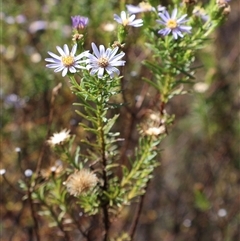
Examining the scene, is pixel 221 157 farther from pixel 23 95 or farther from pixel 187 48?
pixel 187 48

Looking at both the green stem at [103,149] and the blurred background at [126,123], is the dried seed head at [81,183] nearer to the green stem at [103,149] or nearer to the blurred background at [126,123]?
the green stem at [103,149]

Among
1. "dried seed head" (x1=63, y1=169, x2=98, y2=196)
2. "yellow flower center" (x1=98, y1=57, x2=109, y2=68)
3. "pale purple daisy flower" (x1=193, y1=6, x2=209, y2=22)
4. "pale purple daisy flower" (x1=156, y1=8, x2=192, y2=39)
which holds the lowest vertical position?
"dried seed head" (x1=63, y1=169, x2=98, y2=196)

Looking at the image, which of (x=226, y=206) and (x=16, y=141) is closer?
(x=16, y=141)

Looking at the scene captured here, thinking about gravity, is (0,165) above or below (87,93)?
above

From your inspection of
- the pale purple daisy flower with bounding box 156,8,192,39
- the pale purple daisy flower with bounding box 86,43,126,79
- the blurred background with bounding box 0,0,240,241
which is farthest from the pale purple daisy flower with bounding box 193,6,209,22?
the blurred background with bounding box 0,0,240,241

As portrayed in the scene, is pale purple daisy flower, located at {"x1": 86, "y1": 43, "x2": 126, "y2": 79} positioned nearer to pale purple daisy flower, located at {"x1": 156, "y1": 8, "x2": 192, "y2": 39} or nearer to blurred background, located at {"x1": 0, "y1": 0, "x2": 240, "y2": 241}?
pale purple daisy flower, located at {"x1": 156, "y1": 8, "x2": 192, "y2": 39}

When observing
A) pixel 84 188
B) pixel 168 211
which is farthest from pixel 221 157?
pixel 84 188

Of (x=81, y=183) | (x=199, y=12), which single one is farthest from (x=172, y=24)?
(x=81, y=183)

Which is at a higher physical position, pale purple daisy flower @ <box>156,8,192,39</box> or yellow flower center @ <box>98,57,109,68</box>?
pale purple daisy flower @ <box>156,8,192,39</box>
